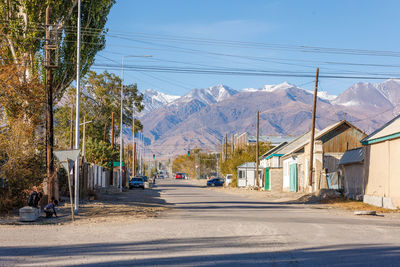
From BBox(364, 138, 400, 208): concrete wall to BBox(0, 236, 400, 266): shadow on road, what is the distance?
1564 centimetres

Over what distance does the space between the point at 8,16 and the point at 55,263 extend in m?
25.4

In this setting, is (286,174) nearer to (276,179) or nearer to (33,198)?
(276,179)

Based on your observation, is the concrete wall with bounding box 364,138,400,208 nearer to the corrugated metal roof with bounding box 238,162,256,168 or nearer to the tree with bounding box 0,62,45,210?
the tree with bounding box 0,62,45,210

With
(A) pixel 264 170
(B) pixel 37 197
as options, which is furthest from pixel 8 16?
(A) pixel 264 170

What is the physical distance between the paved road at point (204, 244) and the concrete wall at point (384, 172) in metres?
8.29

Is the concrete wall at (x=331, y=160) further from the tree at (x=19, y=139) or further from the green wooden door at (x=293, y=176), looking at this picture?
the tree at (x=19, y=139)

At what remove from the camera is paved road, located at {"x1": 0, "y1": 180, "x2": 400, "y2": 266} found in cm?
1115

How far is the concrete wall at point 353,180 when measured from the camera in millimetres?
34688

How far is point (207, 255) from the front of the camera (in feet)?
38.5

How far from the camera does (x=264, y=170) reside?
238 ft

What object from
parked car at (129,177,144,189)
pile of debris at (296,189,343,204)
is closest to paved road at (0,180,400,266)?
pile of debris at (296,189,343,204)

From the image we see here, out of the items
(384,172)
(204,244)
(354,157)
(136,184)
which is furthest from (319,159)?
(204,244)

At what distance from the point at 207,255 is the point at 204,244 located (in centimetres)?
199

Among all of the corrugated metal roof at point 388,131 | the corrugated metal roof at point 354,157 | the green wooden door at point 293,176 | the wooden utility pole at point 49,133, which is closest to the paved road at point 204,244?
the wooden utility pole at point 49,133
